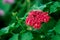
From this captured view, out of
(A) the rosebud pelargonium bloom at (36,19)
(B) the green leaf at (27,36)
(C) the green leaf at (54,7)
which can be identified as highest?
(C) the green leaf at (54,7)

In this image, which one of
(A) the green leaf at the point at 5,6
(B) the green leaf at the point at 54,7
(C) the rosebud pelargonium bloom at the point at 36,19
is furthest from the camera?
(A) the green leaf at the point at 5,6

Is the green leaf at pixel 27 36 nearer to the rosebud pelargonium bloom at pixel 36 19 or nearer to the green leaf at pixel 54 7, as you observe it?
the rosebud pelargonium bloom at pixel 36 19

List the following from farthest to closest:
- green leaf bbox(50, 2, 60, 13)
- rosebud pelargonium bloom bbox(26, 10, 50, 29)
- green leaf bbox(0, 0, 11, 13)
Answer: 1. green leaf bbox(0, 0, 11, 13)
2. green leaf bbox(50, 2, 60, 13)
3. rosebud pelargonium bloom bbox(26, 10, 50, 29)

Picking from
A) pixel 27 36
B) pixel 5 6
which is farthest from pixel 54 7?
pixel 5 6

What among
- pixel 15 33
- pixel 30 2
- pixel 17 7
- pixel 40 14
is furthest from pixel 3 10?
pixel 40 14

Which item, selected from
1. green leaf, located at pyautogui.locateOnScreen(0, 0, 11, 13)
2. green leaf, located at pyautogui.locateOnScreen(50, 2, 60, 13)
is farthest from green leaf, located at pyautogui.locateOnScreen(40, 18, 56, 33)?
green leaf, located at pyautogui.locateOnScreen(0, 0, 11, 13)

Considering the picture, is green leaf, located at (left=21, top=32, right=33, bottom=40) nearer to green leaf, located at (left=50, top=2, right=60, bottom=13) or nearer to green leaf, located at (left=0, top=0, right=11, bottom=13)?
green leaf, located at (left=50, top=2, right=60, bottom=13)

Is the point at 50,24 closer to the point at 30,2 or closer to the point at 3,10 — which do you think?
the point at 30,2

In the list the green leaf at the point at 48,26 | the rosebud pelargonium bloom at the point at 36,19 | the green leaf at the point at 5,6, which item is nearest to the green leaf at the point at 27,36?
the rosebud pelargonium bloom at the point at 36,19

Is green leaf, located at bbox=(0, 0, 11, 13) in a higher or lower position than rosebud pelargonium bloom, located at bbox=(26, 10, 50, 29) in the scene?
higher

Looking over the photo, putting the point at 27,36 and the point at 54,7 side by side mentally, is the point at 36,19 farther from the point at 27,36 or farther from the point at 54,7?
the point at 54,7

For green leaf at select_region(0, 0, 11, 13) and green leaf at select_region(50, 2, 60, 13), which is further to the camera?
green leaf at select_region(0, 0, 11, 13)

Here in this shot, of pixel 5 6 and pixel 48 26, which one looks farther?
pixel 5 6
